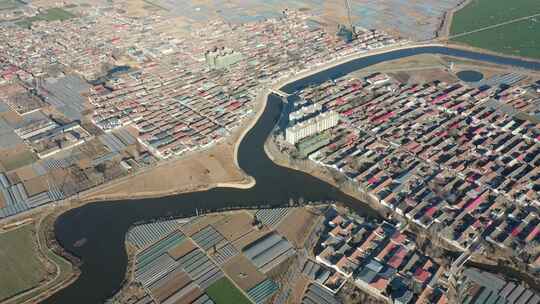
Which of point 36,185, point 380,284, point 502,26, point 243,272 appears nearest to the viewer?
point 380,284

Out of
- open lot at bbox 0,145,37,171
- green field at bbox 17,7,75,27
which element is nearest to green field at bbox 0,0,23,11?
green field at bbox 17,7,75,27

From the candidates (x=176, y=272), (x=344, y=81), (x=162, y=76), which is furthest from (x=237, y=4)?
(x=176, y=272)

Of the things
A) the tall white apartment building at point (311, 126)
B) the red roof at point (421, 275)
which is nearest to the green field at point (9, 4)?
the tall white apartment building at point (311, 126)

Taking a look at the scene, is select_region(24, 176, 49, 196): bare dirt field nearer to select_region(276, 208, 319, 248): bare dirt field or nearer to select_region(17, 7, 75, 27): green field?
select_region(276, 208, 319, 248): bare dirt field

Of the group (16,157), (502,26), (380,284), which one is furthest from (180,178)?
(502,26)

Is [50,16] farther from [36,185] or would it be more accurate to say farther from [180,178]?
[180,178]

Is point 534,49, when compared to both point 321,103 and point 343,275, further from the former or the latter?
point 343,275
